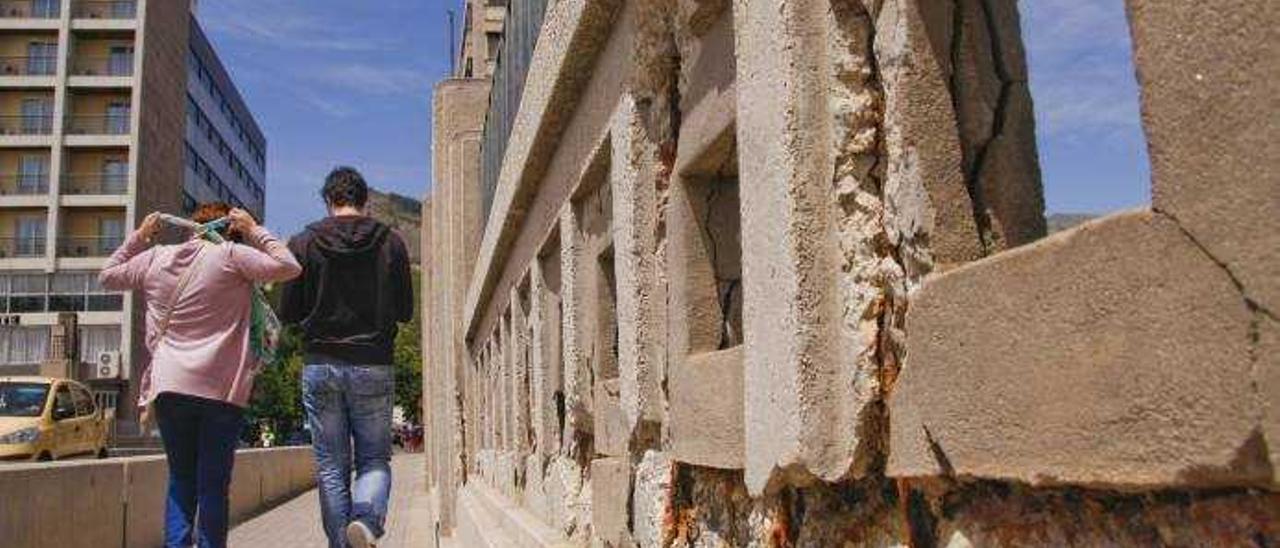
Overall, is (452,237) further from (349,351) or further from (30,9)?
(30,9)

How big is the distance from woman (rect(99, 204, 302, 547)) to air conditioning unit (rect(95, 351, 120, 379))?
52396 mm

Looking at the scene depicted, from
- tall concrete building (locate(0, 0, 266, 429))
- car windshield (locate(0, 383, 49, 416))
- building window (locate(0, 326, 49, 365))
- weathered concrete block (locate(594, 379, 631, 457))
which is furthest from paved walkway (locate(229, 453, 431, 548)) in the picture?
building window (locate(0, 326, 49, 365))

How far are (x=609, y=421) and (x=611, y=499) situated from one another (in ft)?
1.31

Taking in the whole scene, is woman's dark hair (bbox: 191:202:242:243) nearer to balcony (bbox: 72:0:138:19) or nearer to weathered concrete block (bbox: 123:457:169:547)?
weathered concrete block (bbox: 123:457:169:547)

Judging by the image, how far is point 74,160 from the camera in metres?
58.7

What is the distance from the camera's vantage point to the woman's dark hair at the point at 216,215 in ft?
20.6

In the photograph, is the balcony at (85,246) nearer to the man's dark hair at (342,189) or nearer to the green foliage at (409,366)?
the green foliage at (409,366)

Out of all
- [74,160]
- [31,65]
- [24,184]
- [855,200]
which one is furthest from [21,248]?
[855,200]

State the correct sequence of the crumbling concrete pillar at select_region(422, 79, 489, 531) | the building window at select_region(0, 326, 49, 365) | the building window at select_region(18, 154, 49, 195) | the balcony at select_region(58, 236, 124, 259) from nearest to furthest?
the crumbling concrete pillar at select_region(422, 79, 489, 531), the building window at select_region(0, 326, 49, 365), the building window at select_region(18, 154, 49, 195), the balcony at select_region(58, 236, 124, 259)

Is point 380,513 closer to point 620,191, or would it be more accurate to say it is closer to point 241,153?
point 620,191

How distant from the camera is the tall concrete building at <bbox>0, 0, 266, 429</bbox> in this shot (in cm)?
5772

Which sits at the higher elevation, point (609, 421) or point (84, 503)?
point (609, 421)

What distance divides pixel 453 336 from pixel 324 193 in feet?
40.9

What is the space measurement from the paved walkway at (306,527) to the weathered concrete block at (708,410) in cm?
1092
